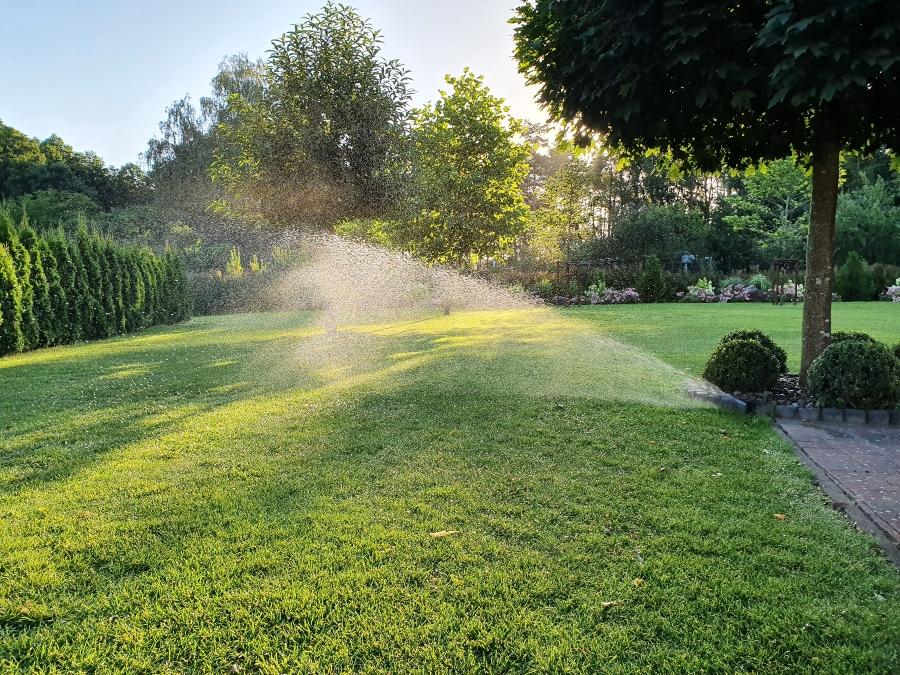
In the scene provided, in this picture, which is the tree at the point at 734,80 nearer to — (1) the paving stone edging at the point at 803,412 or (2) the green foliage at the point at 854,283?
(1) the paving stone edging at the point at 803,412

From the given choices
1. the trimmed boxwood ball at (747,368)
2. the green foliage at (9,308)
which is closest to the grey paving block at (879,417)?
the trimmed boxwood ball at (747,368)

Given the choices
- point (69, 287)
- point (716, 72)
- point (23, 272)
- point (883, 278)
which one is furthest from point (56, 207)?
point (883, 278)

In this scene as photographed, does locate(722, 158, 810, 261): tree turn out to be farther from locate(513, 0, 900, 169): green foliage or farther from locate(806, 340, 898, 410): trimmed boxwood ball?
locate(806, 340, 898, 410): trimmed boxwood ball

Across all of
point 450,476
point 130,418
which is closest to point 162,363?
point 130,418

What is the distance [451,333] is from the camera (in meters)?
10.8

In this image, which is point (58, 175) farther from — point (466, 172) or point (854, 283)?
point (854, 283)

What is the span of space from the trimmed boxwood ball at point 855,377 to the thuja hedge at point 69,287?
12.3 m

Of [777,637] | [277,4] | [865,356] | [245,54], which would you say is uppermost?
[245,54]

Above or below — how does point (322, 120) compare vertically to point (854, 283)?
above

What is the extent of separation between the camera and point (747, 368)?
511cm

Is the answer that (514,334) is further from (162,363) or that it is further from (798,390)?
(162,363)

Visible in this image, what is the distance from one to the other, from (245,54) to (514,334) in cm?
3134

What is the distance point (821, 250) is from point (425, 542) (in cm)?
479

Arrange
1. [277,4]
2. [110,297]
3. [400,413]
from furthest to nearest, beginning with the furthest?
[110,297] → [277,4] → [400,413]
